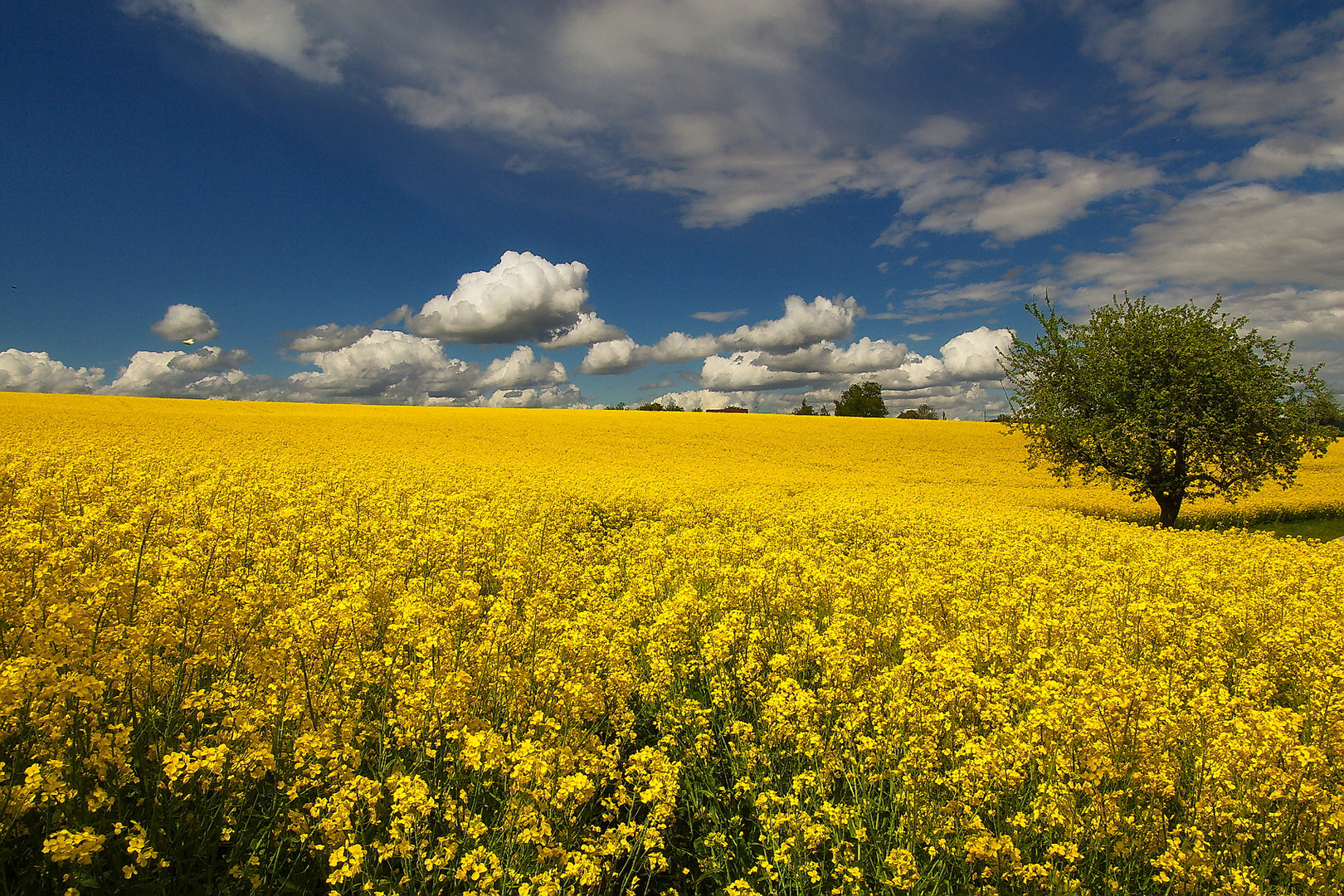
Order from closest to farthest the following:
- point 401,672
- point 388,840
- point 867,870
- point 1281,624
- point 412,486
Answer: point 388,840 < point 867,870 < point 401,672 < point 1281,624 < point 412,486

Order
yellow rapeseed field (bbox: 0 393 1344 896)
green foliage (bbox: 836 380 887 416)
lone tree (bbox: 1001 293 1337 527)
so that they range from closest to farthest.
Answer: yellow rapeseed field (bbox: 0 393 1344 896), lone tree (bbox: 1001 293 1337 527), green foliage (bbox: 836 380 887 416)

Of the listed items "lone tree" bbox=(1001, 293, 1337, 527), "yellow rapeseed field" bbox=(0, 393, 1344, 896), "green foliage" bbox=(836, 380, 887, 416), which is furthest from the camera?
"green foliage" bbox=(836, 380, 887, 416)

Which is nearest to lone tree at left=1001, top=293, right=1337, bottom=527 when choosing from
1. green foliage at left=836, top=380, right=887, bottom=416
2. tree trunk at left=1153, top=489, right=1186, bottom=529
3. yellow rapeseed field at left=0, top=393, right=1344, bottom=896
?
tree trunk at left=1153, top=489, right=1186, bottom=529

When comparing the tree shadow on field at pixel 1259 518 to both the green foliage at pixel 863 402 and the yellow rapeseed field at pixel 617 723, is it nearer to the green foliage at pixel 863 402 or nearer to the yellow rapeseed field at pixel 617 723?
the yellow rapeseed field at pixel 617 723

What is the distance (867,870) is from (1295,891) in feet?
7.45

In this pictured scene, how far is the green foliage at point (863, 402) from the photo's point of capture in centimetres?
8869

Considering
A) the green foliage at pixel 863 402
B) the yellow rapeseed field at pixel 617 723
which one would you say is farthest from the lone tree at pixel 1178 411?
the green foliage at pixel 863 402

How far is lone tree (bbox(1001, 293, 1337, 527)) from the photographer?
17641mm

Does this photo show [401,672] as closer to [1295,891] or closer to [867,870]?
[867,870]

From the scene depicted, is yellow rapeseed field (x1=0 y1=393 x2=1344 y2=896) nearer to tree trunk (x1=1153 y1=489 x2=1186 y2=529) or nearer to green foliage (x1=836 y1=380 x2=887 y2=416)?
tree trunk (x1=1153 y1=489 x2=1186 y2=529)

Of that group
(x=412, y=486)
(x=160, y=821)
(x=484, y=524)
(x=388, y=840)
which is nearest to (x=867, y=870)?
(x=388, y=840)

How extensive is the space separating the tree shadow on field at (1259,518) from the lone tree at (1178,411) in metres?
1.23

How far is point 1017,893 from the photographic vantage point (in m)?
3.27

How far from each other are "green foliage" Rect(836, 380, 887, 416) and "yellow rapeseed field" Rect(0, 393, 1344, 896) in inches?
3294
